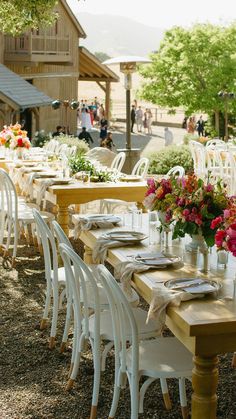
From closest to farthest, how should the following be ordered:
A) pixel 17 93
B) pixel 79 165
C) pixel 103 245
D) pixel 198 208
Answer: pixel 198 208, pixel 103 245, pixel 79 165, pixel 17 93

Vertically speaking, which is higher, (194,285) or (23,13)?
(23,13)

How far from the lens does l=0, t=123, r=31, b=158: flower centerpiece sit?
1204cm

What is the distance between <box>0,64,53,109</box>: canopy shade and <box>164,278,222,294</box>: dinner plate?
16.5 meters

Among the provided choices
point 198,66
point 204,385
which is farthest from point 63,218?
point 198,66

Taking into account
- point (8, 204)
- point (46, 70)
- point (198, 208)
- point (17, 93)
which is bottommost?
point (8, 204)

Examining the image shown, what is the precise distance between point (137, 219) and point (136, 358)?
2.21 metres

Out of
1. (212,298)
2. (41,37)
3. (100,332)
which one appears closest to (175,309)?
(212,298)

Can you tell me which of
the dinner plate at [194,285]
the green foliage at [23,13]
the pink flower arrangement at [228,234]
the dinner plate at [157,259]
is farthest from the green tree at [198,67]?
the pink flower arrangement at [228,234]

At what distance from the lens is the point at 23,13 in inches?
541

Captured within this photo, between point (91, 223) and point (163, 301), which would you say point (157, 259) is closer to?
point (163, 301)

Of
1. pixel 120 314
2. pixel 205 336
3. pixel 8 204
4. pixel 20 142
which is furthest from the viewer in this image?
pixel 20 142

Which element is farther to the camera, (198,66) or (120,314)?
(198,66)

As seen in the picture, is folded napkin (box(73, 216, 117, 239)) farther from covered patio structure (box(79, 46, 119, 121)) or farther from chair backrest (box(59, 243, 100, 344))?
covered patio structure (box(79, 46, 119, 121))

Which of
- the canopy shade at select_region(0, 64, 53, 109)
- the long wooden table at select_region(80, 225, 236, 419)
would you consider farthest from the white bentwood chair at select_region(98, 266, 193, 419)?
the canopy shade at select_region(0, 64, 53, 109)
